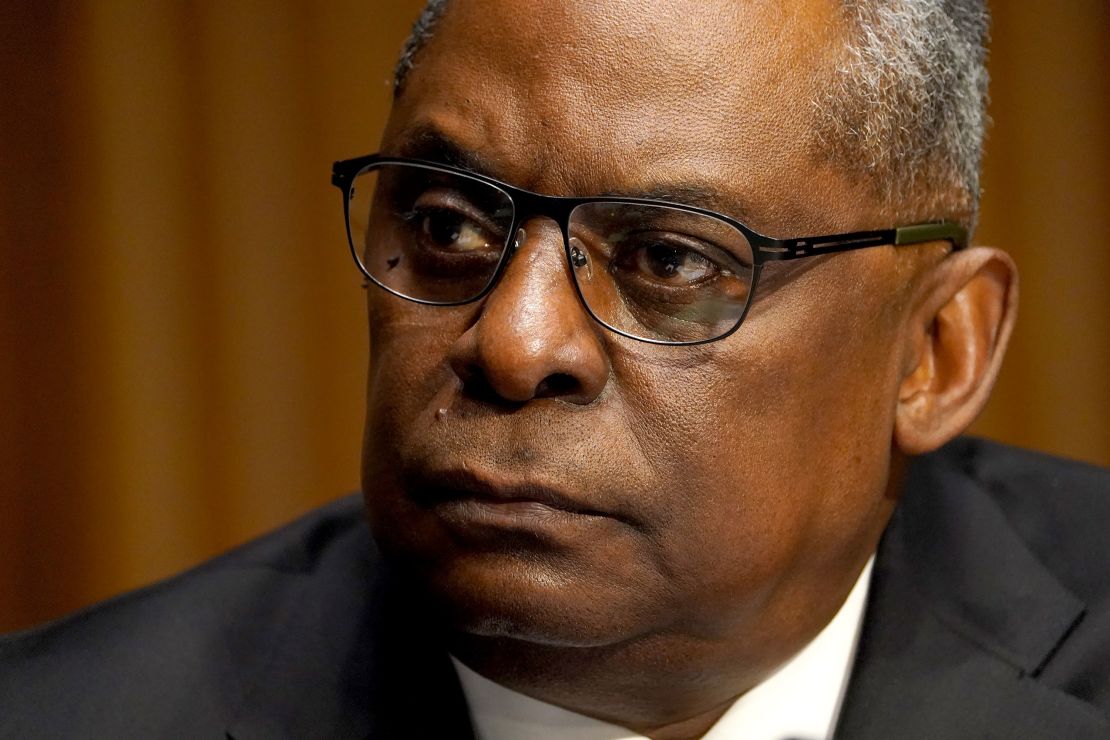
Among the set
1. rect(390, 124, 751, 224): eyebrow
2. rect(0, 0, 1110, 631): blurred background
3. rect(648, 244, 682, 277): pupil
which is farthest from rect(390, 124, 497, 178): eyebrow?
rect(0, 0, 1110, 631): blurred background

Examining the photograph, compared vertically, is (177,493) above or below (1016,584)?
below

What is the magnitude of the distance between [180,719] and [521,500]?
626 mm

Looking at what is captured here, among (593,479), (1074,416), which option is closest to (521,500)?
(593,479)

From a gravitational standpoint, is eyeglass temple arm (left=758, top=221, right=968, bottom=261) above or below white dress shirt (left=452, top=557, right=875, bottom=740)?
above

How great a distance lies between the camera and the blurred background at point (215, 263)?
2701 mm

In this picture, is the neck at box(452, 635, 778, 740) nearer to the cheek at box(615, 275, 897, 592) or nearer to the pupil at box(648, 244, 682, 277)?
the cheek at box(615, 275, 897, 592)

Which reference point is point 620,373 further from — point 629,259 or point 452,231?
point 452,231

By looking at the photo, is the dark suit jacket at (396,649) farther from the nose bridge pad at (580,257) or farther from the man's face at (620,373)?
the nose bridge pad at (580,257)

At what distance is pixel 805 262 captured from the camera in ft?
4.90

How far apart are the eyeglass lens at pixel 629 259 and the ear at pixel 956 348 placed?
0.36 m

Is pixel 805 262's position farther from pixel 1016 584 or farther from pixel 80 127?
pixel 80 127

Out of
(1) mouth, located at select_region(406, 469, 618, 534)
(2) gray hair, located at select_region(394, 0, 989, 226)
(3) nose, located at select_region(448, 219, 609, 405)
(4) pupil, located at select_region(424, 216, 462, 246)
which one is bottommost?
(1) mouth, located at select_region(406, 469, 618, 534)

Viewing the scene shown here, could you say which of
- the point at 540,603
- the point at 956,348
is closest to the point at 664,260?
the point at 540,603

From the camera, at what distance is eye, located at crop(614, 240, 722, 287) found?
4.75ft
